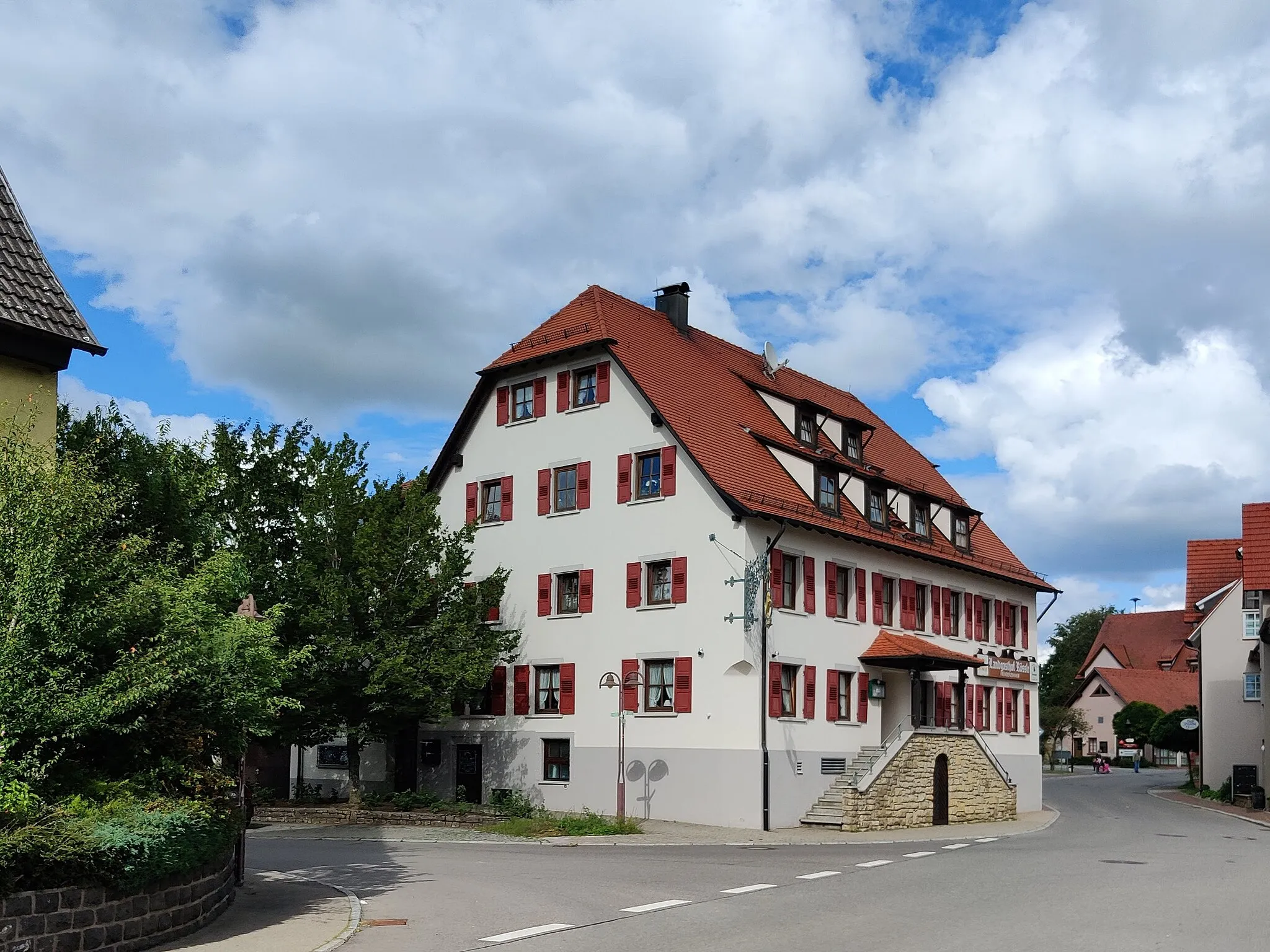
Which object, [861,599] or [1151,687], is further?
[1151,687]

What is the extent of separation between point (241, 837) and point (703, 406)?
2133 cm

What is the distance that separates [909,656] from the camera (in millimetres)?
35812

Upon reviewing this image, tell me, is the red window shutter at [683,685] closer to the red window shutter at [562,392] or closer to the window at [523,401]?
the red window shutter at [562,392]

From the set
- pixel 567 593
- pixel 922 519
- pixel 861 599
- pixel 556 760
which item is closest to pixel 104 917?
pixel 556 760

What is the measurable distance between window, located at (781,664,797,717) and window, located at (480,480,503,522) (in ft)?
30.3

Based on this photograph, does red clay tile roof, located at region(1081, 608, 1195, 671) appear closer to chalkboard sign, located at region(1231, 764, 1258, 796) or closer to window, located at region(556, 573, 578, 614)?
chalkboard sign, located at region(1231, 764, 1258, 796)

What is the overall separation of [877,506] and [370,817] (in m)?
16.9

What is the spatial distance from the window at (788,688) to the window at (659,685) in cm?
265

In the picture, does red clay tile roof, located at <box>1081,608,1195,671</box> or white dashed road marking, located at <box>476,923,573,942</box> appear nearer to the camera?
white dashed road marking, located at <box>476,923,573,942</box>

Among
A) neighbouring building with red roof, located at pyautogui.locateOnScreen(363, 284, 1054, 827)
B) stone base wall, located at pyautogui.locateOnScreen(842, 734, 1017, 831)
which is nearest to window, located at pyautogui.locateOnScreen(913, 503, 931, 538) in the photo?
neighbouring building with red roof, located at pyautogui.locateOnScreen(363, 284, 1054, 827)

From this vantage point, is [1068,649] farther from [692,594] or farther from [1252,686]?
[692,594]

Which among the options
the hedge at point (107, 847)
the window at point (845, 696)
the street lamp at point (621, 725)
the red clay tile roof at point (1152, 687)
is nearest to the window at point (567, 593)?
the street lamp at point (621, 725)

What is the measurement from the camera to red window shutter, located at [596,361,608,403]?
118 ft

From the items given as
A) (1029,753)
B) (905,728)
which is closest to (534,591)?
(905,728)
